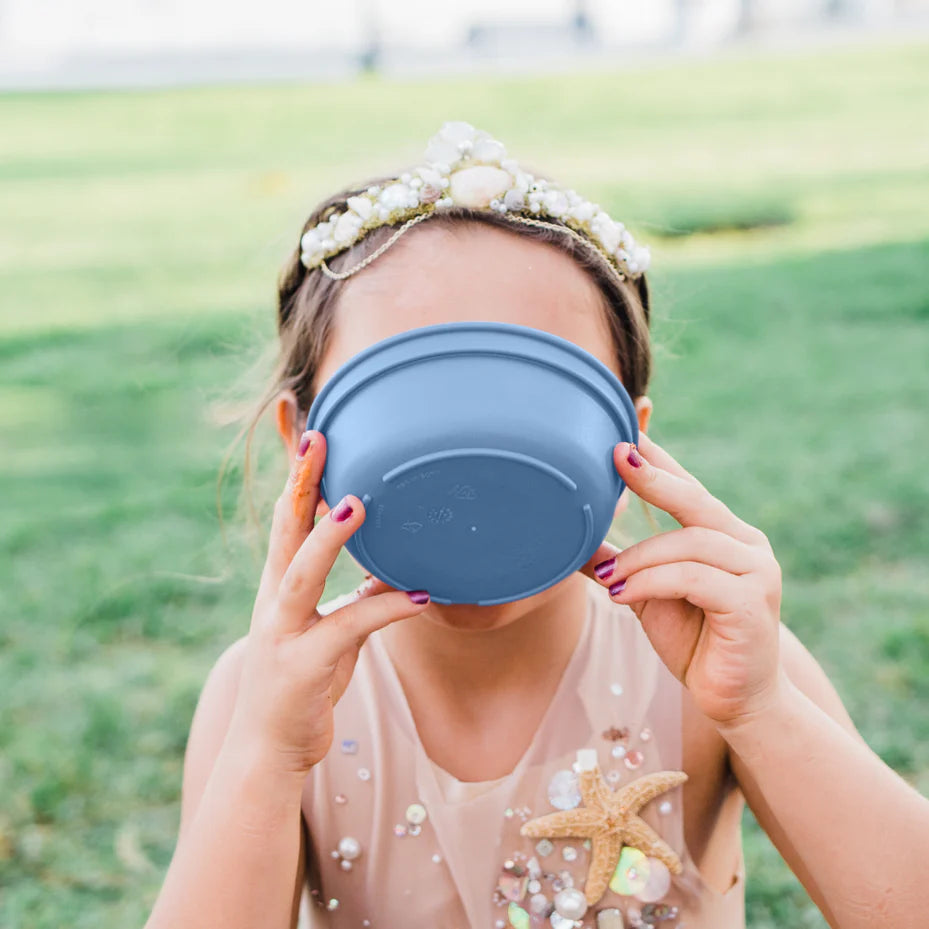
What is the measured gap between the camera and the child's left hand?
1529mm

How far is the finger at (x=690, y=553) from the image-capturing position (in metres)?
1.53

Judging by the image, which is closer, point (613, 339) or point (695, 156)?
point (613, 339)

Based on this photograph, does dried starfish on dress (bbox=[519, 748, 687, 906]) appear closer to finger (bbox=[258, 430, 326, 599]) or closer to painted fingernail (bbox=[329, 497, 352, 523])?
finger (bbox=[258, 430, 326, 599])

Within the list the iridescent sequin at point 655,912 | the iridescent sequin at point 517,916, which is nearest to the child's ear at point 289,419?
the iridescent sequin at point 517,916

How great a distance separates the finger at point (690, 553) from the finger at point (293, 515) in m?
0.43

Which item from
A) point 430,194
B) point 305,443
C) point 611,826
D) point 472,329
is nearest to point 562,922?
point 611,826

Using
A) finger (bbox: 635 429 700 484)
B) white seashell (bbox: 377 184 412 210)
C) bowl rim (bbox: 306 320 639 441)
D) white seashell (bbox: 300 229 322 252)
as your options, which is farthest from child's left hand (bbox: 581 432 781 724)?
white seashell (bbox: 300 229 322 252)

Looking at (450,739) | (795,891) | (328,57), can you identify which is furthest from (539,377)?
(328,57)

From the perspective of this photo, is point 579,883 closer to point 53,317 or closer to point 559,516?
point 559,516

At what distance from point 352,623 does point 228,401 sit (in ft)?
5.18

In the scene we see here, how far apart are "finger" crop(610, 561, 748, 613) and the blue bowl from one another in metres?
0.14

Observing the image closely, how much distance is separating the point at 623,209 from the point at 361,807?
7222 mm

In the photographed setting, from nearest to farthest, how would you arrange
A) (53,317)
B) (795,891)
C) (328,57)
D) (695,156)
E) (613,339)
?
(613,339), (795,891), (53,317), (695,156), (328,57)

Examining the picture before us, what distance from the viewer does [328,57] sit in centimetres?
2770
